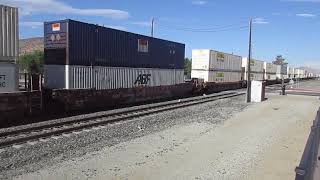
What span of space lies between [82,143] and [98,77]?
30.8 ft

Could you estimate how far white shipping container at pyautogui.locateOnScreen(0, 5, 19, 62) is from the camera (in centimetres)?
1398

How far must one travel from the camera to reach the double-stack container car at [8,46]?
1401 centimetres

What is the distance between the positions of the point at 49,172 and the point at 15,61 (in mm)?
7661

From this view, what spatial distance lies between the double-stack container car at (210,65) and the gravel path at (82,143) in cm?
1818

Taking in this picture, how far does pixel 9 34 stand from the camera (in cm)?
1419

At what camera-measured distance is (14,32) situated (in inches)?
565

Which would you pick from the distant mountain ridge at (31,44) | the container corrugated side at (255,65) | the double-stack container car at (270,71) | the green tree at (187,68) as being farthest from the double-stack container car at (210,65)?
the distant mountain ridge at (31,44)

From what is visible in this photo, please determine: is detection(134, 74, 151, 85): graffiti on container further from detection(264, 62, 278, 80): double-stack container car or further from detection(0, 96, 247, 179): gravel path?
detection(264, 62, 278, 80): double-stack container car

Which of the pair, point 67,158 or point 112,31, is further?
point 112,31

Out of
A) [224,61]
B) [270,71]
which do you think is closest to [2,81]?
[224,61]

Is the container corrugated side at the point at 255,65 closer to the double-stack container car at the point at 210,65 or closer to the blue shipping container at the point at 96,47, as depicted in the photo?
the double-stack container car at the point at 210,65

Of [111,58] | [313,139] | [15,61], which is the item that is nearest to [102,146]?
[15,61]

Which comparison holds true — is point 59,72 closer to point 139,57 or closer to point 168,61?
point 139,57

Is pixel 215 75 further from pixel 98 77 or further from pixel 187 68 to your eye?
pixel 187 68
